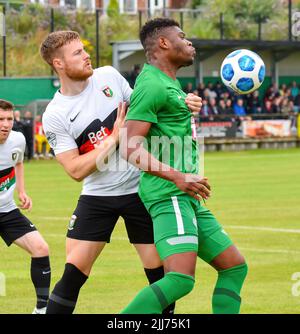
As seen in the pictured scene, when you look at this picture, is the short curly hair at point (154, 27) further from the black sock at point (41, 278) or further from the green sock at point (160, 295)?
the black sock at point (41, 278)

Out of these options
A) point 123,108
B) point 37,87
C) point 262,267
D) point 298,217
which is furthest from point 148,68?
point 37,87

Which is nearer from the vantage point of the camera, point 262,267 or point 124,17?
point 262,267

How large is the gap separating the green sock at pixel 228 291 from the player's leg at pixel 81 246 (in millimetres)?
1060

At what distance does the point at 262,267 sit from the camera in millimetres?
12180

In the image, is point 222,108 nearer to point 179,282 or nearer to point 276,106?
point 276,106

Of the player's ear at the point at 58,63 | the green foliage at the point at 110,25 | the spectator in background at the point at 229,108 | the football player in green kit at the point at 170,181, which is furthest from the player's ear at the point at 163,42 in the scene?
the green foliage at the point at 110,25

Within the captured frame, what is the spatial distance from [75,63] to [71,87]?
21 cm

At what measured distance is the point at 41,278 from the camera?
9438 mm

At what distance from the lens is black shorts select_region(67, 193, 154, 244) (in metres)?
7.88

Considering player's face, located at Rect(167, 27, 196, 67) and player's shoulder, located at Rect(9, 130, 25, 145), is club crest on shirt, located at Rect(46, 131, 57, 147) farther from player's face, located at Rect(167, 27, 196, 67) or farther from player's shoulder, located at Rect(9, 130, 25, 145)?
player's shoulder, located at Rect(9, 130, 25, 145)

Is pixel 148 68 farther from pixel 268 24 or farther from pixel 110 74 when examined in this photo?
pixel 268 24

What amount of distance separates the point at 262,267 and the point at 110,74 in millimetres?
4805

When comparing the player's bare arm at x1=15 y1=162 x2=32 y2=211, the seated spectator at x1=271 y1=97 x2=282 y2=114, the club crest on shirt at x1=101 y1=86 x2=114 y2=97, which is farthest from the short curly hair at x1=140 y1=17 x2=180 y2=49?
the seated spectator at x1=271 y1=97 x2=282 y2=114

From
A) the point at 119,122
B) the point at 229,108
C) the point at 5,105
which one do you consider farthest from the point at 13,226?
the point at 229,108
